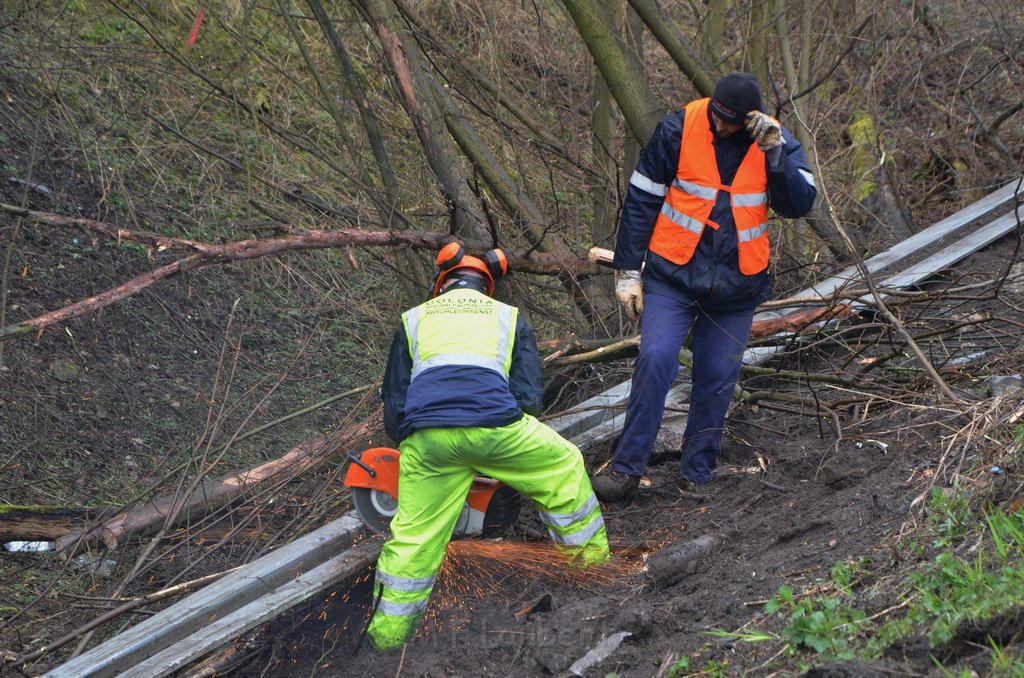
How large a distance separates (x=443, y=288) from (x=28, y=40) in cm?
525

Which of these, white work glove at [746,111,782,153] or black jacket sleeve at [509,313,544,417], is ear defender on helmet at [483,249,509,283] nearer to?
black jacket sleeve at [509,313,544,417]

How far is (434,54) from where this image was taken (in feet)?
23.3

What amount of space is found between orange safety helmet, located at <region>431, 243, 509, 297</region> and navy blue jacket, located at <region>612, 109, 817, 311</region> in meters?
0.59

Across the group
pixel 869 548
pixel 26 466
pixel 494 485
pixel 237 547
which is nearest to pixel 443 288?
pixel 494 485

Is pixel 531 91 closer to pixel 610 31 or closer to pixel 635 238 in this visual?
pixel 610 31

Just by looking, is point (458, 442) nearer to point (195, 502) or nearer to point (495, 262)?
point (495, 262)

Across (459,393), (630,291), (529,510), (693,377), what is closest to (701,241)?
(630,291)

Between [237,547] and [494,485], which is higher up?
[494,485]

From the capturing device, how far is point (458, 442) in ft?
13.2

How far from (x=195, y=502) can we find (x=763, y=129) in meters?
3.40

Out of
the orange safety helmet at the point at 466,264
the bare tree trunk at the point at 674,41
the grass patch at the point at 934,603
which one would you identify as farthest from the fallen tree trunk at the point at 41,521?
the bare tree trunk at the point at 674,41

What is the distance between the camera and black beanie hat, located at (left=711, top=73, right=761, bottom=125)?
4.27 metres

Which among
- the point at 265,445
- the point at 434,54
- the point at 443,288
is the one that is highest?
the point at 434,54

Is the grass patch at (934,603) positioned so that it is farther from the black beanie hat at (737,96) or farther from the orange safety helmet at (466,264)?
the orange safety helmet at (466,264)
